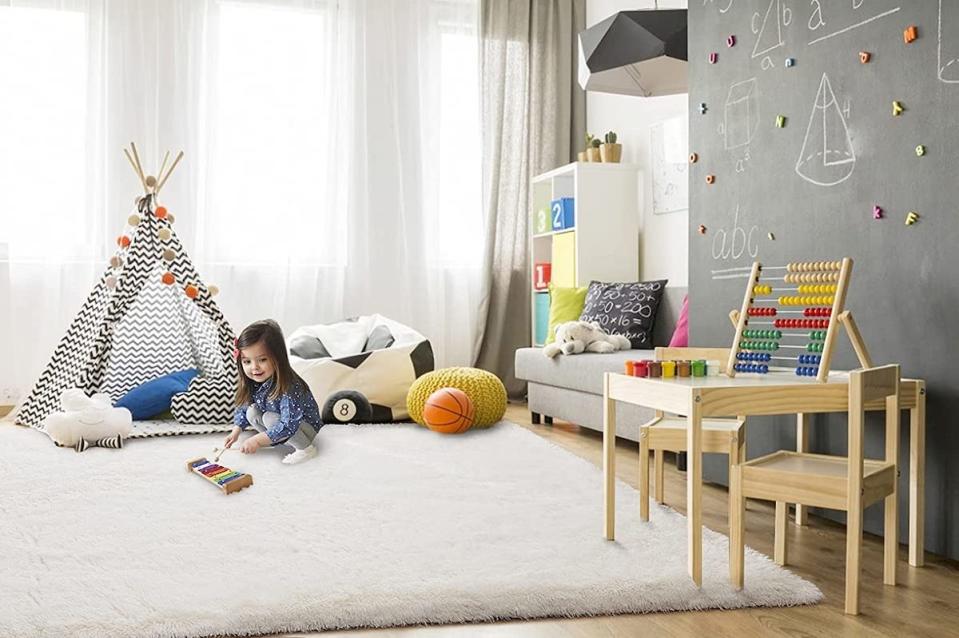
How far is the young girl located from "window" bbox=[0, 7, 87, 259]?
2254 mm

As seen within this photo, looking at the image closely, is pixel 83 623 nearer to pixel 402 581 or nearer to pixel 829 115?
pixel 402 581

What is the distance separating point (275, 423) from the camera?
3.54 meters

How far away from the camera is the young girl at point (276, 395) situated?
345 cm

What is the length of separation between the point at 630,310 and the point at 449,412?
43.6 inches

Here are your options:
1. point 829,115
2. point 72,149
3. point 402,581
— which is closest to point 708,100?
point 829,115

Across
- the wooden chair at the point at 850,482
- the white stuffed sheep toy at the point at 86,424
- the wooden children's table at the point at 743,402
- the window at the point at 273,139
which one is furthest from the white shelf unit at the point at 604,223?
the wooden chair at the point at 850,482

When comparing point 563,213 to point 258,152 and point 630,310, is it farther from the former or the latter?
point 258,152

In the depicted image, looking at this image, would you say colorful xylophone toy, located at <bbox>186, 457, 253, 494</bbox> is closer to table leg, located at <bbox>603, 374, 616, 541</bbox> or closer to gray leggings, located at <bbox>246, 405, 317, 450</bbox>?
gray leggings, located at <bbox>246, 405, 317, 450</bbox>

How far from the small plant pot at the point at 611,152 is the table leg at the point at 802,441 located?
298 centimetres

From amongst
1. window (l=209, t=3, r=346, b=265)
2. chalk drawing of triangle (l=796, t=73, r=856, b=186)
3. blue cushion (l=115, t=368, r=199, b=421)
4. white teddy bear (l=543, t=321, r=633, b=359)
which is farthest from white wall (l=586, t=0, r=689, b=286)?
blue cushion (l=115, t=368, r=199, b=421)

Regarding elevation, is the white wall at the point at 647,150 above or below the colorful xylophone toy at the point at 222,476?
above

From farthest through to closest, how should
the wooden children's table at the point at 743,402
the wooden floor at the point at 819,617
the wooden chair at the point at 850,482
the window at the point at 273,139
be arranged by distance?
1. the window at the point at 273,139
2. the wooden children's table at the point at 743,402
3. the wooden chair at the point at 850,482
4. the wooden floor at the point at 819,617

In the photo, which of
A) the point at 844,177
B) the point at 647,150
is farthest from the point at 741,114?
the point at 647,150

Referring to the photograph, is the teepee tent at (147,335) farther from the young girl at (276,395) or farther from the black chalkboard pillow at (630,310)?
the black chalkboard pillow at (630,310)
